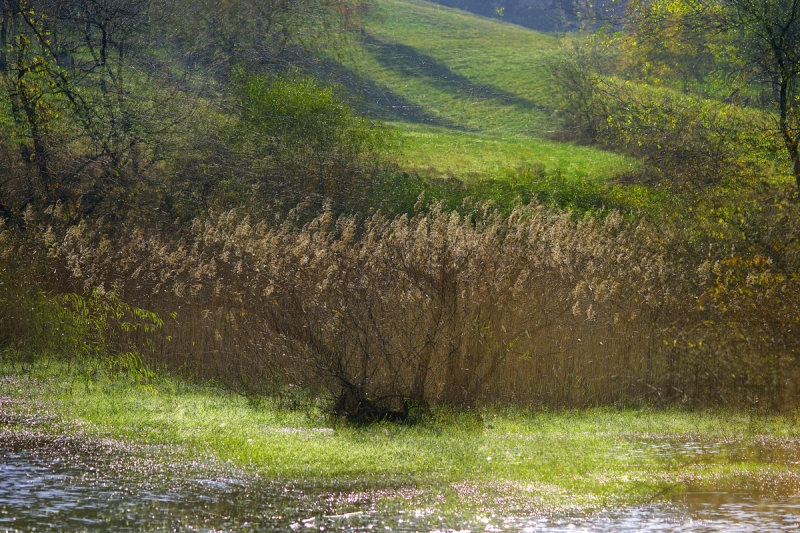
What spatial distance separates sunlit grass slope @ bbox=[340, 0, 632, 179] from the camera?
35906mm

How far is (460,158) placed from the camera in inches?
1407

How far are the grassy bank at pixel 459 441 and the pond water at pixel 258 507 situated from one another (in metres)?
0.33

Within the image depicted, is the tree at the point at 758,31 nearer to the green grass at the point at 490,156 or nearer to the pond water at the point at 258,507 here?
the green grass at the point at 490,156

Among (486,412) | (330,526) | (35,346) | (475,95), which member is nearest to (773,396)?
(486,412)

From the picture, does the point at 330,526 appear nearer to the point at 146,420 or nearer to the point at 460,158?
the point at 146,420

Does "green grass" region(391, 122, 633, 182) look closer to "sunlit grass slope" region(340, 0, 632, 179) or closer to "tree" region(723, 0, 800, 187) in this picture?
"sunlit grass slope" region(340, 0, 632, 179)

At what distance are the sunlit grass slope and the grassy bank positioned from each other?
1984 cm

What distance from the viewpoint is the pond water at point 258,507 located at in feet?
20.2

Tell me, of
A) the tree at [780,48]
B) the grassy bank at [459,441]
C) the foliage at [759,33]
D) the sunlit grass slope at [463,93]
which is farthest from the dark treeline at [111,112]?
the tree at [780,48]

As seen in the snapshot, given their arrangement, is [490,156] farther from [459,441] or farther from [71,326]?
[459,441]

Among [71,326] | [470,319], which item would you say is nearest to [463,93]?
[71,326]

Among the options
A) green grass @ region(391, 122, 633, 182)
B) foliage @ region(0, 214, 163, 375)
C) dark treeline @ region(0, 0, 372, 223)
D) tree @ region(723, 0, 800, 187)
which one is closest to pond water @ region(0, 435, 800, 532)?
foliage @ region(0, 214, 163, 375)

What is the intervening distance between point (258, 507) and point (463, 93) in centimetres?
5097

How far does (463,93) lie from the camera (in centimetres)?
5603
